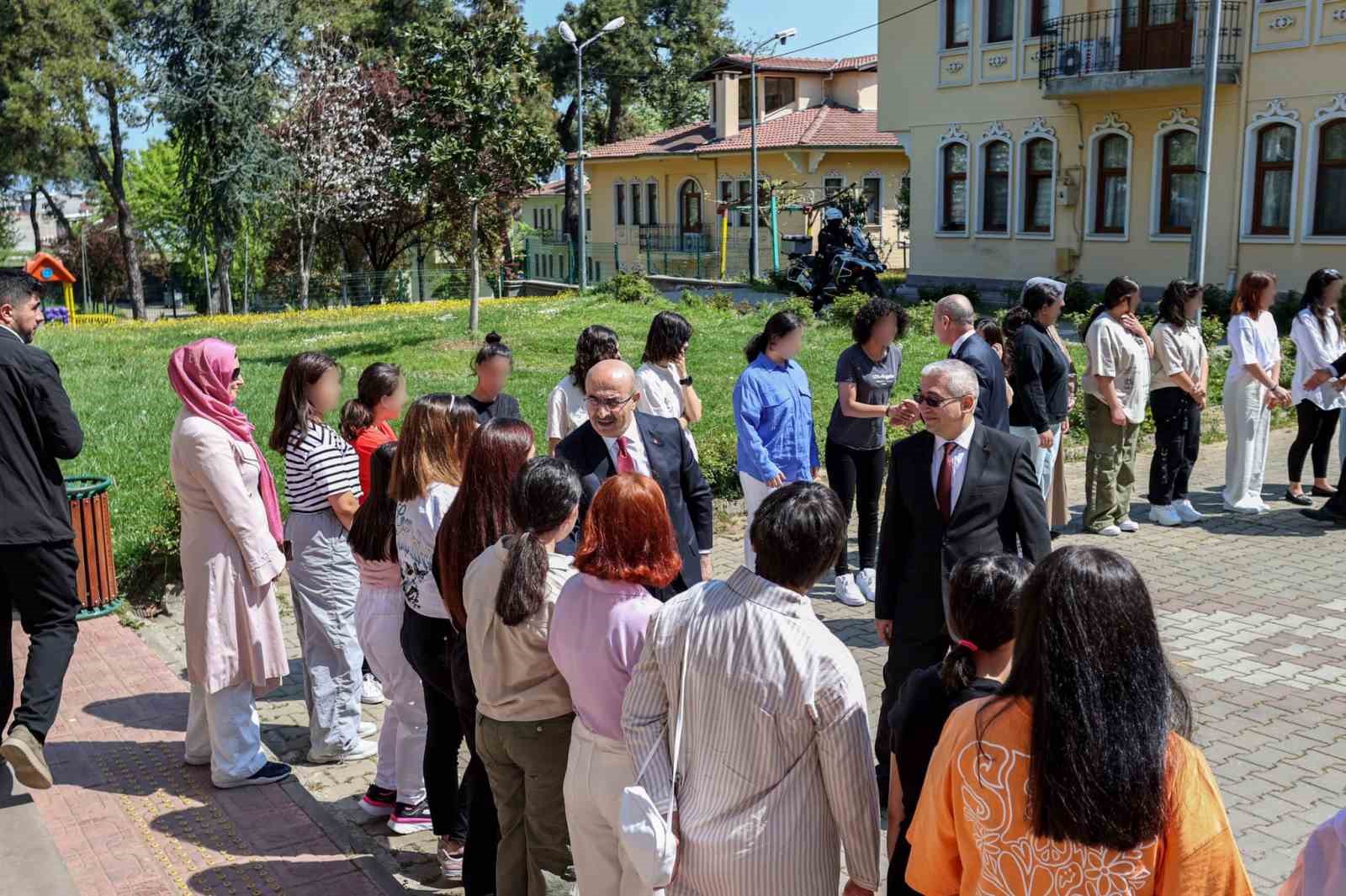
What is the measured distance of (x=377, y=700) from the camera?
268 inches

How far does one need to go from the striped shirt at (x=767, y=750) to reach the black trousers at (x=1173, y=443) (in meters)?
7.65

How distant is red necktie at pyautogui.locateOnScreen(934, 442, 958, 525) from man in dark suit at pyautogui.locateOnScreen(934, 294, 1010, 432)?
238 centimetres

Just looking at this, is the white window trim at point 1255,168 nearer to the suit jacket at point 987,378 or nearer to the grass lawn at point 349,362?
the grass lawn at point 349,362

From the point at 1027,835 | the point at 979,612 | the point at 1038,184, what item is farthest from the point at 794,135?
the point at 1027,835

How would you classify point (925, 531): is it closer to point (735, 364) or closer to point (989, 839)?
point (989, 839)

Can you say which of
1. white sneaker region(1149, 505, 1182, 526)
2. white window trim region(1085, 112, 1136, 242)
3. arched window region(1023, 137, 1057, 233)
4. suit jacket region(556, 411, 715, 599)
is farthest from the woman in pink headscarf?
arched window region(1023, 137, 1057, 233)

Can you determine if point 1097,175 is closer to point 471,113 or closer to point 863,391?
point 471,113

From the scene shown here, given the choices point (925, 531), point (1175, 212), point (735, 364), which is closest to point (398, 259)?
point (1175, 212)

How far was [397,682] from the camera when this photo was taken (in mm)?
5074

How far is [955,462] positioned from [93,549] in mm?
5712

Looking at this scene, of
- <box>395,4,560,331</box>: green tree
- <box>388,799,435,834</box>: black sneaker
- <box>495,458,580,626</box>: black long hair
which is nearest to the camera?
<box>495,458,580,626</box>: black long hair

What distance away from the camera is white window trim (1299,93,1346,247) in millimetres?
24141

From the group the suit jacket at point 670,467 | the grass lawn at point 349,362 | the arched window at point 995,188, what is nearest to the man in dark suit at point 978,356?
the suit jacket at point 670,467

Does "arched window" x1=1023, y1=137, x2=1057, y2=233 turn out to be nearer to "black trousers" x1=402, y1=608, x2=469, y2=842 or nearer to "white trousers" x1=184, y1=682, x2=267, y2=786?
"white trousers" x1=184, y1=682, x2=267, y2=786
